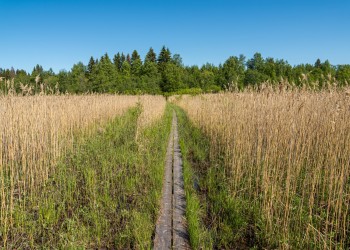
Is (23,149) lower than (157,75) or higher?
lower

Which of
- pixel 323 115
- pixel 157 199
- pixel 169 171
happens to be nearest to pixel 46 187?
pixel 157 199

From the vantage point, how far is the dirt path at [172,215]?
275cm

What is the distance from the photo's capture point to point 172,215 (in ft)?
11.0

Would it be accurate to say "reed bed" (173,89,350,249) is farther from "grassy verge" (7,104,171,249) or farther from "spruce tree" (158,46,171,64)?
"spruce tree" (158,46,171,64)

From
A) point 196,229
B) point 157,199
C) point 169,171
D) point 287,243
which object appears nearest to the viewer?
Result: point 287,243

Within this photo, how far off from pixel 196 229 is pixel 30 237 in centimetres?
189

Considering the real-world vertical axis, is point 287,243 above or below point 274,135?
below

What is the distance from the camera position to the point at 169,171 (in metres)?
5.22

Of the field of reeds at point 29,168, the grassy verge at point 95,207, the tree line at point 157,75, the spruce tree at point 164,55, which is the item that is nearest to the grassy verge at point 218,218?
the grassy verge at point 95,207

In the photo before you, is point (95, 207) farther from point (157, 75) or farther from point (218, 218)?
point (157, 75)

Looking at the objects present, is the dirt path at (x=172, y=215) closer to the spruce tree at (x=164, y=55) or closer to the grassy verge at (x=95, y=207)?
the grassy verge at (x=95, y=207)

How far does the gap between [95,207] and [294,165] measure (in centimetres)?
272

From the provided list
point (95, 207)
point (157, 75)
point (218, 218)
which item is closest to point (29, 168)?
point (95, 207)

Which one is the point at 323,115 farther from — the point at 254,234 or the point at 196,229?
the point at 196,229
